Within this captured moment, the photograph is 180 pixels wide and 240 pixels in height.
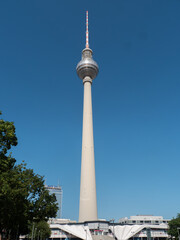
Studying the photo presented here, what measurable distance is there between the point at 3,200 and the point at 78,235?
39.2 m

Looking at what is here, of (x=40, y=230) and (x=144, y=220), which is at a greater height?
(x=144, y=220)

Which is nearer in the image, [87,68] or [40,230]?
[40,230]

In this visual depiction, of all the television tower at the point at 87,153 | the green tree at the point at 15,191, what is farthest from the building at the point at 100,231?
the green tree at the point at 15,191

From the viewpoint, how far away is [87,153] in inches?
2576

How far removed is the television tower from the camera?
59688 mm

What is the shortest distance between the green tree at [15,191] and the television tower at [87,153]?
2831 centimetres

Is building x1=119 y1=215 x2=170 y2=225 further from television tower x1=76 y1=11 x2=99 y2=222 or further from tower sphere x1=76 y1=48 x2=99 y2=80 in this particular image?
tower sphere x1=76 y1=48 x2=99 y2=80

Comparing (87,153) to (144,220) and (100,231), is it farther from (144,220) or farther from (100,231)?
(144,220)

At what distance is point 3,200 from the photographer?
70.7 ft

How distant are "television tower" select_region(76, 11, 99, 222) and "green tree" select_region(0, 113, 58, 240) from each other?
28.3m

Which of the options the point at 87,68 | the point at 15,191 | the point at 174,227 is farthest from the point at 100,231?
the point at 87,68

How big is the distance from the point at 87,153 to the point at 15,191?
142 ft

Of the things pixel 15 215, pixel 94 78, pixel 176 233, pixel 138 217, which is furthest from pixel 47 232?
pixel 138 217

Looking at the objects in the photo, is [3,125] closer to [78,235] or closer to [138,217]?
[78,235]
